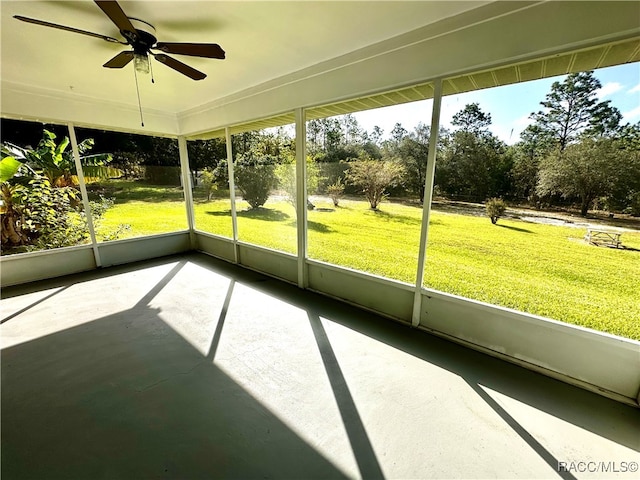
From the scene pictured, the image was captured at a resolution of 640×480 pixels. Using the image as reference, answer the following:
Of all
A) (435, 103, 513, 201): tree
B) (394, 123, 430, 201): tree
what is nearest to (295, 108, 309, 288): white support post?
(394, 123, 430, 201): tree

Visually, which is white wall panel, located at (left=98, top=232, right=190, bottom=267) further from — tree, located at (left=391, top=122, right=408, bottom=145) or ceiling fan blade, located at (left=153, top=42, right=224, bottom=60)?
tree, located at (left=391, top=122, right=408, bottom=145)

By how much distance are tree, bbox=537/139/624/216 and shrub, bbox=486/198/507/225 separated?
349 millimetres

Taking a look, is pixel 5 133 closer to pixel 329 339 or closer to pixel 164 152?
pixel 164 152

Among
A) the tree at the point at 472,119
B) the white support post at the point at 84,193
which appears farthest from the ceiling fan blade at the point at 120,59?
the tree at the point at 472,119

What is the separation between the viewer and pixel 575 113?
2.20 meters

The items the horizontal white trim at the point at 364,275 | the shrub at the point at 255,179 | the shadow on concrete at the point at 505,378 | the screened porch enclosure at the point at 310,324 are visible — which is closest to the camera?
the screened porch enclosure at the point at 310,324

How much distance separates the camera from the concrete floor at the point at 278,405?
1479 millimetres

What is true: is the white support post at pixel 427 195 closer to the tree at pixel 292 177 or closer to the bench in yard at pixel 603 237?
the bench in yard at pixel 603 237

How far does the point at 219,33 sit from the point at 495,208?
3153mm

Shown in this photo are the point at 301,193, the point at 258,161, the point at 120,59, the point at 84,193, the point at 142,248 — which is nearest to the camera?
the point at 120,59

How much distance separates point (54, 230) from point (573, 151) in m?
6.90

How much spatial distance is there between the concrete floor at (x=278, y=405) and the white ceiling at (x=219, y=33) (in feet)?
9.08

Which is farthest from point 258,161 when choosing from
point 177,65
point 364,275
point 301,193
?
point 364,275

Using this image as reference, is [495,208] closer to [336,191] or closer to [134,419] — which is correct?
[336,191]
